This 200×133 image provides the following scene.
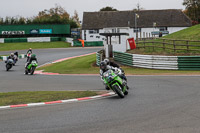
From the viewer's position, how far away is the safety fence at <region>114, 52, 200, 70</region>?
22.1 metres

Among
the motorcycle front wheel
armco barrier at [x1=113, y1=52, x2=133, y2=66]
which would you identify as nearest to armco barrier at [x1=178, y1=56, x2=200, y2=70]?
armco barrier at [x1=113, y1=52, x2=133, y2=66]

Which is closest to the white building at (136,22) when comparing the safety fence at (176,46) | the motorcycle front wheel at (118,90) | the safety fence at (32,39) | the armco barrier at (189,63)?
the safety fence at (32,39)

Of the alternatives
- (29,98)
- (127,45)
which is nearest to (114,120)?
(29,98)

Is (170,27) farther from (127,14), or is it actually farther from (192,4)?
(192,4)

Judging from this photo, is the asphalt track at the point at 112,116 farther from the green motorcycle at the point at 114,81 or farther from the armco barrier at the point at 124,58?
the armco barrier at the point at 124,58

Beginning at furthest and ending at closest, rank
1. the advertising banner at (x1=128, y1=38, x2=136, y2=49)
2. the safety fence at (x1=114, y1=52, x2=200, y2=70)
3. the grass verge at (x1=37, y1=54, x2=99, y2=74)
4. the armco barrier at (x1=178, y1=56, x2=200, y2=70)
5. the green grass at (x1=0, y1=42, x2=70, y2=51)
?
1. the green grass at (x1=0, y1=42, x2=70, y2=51)
2. the advertising banner at (x1=128, y1=38, x2=136, y2=49)
3. the grass verge at (x1=37, y1=54, x2=99, y2=74)
4. the safety fence at (x1=114, y1=52, x2=200, y2=70)
5. the armco barrier at (x1=178, y1=56, x2=200, y2=70)

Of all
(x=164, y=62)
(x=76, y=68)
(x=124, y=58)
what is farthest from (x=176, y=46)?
(x=76, y=68)

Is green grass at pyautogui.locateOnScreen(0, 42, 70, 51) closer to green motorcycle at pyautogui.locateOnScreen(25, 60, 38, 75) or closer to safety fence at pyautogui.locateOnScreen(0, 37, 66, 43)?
safety fence at pyautogui.locateOnScreen(0, 37, 66, 43)

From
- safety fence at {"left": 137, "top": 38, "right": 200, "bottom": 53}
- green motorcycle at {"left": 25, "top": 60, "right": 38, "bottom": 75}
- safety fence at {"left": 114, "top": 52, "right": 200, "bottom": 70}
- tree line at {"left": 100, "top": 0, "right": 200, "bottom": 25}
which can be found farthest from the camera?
tree line at {"left": 100, "top": 0, "right": 200, "bottom": 25}

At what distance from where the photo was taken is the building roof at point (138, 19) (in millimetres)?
76750

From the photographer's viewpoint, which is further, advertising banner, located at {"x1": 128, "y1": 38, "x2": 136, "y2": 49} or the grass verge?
advertising banner, located at {"x1": 128, "y1": 38, "x2": 136, "y2": 49}

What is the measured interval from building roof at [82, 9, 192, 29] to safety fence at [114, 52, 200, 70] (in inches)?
2105

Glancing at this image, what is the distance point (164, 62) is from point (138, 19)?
5700 cm

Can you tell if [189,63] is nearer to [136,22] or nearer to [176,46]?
[176,46]
